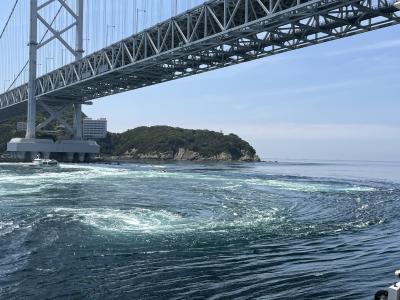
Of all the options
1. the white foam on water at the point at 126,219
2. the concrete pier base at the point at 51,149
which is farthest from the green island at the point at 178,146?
the white foam on water at the point at 126,219

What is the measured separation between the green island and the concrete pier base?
200 feet

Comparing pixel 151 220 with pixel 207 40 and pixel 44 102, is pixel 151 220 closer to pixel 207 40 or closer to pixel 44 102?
pixel 207 40

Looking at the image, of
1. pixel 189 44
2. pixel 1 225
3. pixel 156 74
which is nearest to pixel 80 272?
pixel 1 225

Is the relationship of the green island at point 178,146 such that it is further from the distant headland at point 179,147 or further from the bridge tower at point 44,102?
the bridge tower at point 44,102

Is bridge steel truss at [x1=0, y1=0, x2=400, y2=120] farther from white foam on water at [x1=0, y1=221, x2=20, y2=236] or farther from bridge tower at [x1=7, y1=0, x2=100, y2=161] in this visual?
white foam on water at [x1=0, y1=221, x2=20, y2=236]

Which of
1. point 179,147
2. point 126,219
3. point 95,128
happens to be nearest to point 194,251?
point 126,219

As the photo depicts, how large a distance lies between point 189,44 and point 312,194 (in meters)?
19.3

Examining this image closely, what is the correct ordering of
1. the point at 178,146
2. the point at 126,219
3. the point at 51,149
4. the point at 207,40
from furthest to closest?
the point at 178,146 < the point at 51,149 < the point at 207,40 < the point at 126,219

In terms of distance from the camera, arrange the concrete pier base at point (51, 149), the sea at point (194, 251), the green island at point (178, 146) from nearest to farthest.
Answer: the sea at point (194, 251) → the concrete pier base at point (51, 149) → the green island at point (178, 146)

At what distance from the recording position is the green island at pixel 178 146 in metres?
149

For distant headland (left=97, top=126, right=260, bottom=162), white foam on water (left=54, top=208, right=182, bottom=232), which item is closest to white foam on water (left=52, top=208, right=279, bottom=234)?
white foam on water (left=54, top=208, right=182, bottom=232)

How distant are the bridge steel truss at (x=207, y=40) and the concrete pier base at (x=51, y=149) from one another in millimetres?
7478

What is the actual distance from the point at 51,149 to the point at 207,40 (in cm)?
4646

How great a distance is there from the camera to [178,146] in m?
154
